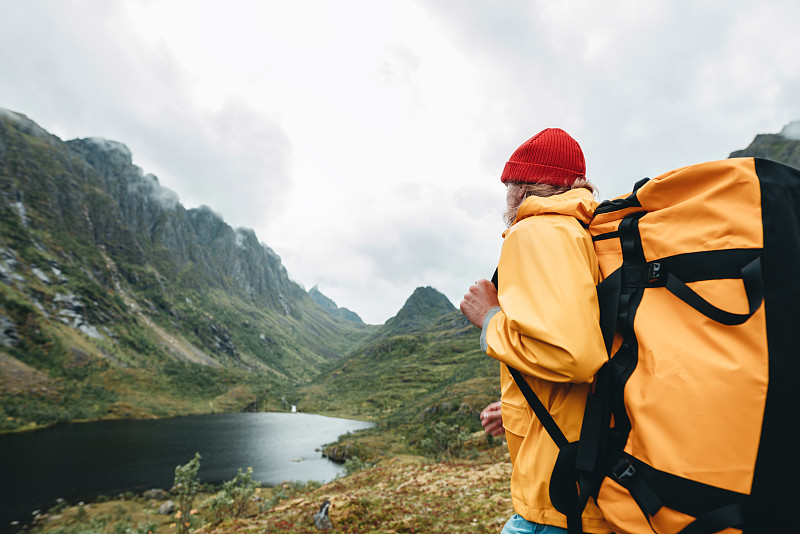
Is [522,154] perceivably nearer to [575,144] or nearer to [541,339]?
[575,144]

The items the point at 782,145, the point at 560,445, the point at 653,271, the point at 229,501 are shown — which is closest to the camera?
the point at 653,271

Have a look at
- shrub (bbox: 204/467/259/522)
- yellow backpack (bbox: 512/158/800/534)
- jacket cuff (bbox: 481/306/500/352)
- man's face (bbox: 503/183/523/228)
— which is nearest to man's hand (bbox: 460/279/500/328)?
jacket cuff (bbox: 481/306/500/352)

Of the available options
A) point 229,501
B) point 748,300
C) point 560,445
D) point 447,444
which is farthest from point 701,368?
point 447,444

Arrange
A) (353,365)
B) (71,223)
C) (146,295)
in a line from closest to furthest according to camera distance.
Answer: (71,223) < (146,295) < (353,365)

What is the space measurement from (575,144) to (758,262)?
1.67 m

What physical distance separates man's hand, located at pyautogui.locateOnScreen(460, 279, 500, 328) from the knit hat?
35.5 inches

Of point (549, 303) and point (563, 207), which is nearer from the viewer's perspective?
point (549, 303)

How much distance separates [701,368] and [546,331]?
568 millimetres

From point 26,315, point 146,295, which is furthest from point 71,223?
point 26,315

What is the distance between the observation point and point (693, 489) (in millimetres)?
1337

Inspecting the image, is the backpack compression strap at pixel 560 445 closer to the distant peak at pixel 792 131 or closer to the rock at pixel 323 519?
the rock at pixel 323 519

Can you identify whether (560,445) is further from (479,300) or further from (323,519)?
(323,519)

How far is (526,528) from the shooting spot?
6.41 ft

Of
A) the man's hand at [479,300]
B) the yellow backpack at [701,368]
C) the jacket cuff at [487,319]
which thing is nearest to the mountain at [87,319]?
the man's hand at [479,300]
